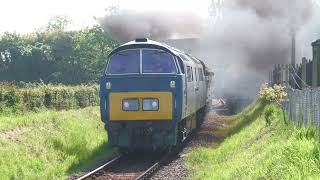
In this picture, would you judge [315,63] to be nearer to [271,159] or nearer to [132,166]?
[132,166]

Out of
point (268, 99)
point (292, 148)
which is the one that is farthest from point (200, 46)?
point (292, 148)

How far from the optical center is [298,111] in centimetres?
1388

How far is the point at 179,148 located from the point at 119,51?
405cm

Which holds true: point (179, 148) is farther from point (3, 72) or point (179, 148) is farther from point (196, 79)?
point (3, 72)

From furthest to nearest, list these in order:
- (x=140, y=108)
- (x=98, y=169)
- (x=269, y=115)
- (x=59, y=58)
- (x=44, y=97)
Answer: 1. (x=59, y=58)
2. (x=44, y=97)
3. (x=269, y=115)
4. (x=140, y=108)
5. (x=98, y=169)

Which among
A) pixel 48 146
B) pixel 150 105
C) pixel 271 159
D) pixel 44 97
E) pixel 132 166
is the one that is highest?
pixel 150 105

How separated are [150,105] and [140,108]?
291 mm

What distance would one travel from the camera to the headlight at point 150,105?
49.6 ft

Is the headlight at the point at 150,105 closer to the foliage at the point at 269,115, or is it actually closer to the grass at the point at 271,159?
the grass at the point at 271,159

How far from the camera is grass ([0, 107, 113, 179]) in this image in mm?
13180

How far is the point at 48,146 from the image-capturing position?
51.1 feet

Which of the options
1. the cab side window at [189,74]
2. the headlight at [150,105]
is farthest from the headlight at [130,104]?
the cab side window at [189,74]

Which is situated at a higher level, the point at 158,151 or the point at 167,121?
the point at 167,121

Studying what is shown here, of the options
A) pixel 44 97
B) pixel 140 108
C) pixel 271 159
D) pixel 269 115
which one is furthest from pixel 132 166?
pixel 44 97
